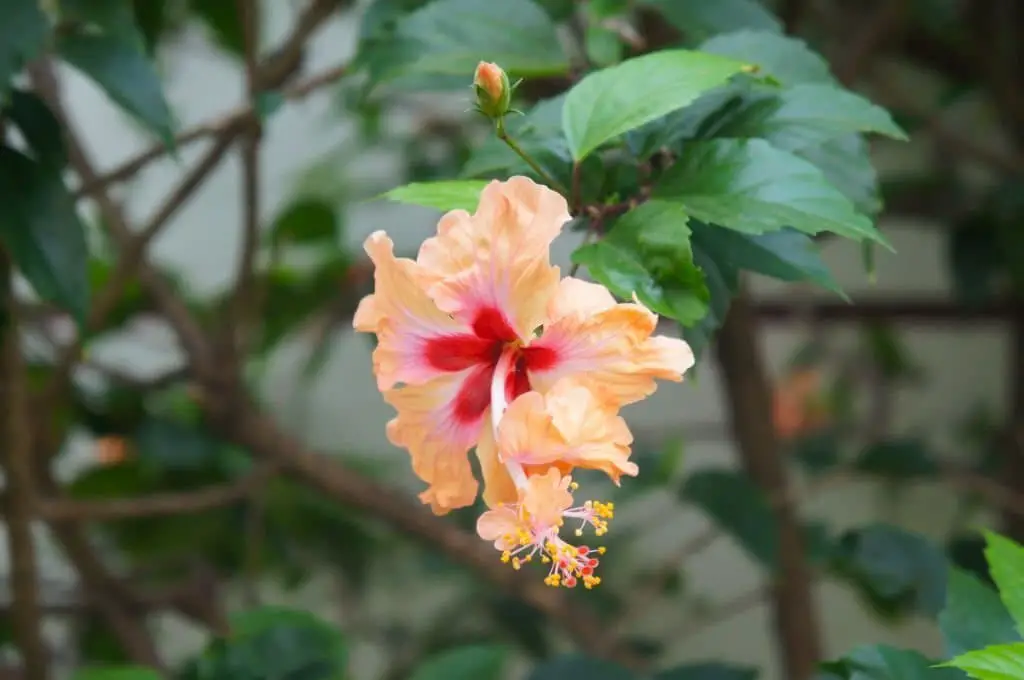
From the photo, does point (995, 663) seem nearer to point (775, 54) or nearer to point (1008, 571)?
point (1008, 571)

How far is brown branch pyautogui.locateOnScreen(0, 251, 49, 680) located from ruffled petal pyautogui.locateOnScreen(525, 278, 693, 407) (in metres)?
0.51

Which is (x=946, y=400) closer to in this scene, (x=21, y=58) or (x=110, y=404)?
(x=110, y=404)

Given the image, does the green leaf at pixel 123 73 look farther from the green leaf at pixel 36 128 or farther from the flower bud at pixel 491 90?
the flower bud at pixel 491 90

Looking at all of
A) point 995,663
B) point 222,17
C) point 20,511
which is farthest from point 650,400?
point 995,663

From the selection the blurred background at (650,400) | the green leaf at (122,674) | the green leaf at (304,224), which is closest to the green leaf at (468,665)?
the green leaf at (122,674)

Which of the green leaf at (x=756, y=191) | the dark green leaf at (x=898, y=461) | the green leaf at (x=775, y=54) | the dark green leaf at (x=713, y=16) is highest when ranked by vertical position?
the dark green leaf at (x=713, y=16)

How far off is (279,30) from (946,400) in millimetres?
1308

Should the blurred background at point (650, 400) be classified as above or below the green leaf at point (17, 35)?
below

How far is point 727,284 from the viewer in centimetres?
40

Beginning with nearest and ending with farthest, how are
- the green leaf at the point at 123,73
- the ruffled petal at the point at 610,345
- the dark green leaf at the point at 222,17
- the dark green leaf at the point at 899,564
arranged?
1. the ruffled petal at the point at 610,345
2. the green leaf at the point at 123,73
3. the dark green leaf at the point at 899,564
4. the dark green leaf at the point at 222,17

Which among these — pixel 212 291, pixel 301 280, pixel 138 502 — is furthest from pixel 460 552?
pixel 212 291

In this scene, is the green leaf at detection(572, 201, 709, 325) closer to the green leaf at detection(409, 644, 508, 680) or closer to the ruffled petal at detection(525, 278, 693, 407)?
the ruffled petal at detection(525, 278, 693, 407)

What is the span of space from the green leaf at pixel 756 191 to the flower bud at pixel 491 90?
80 millimetres

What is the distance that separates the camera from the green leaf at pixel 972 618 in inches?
16.8
